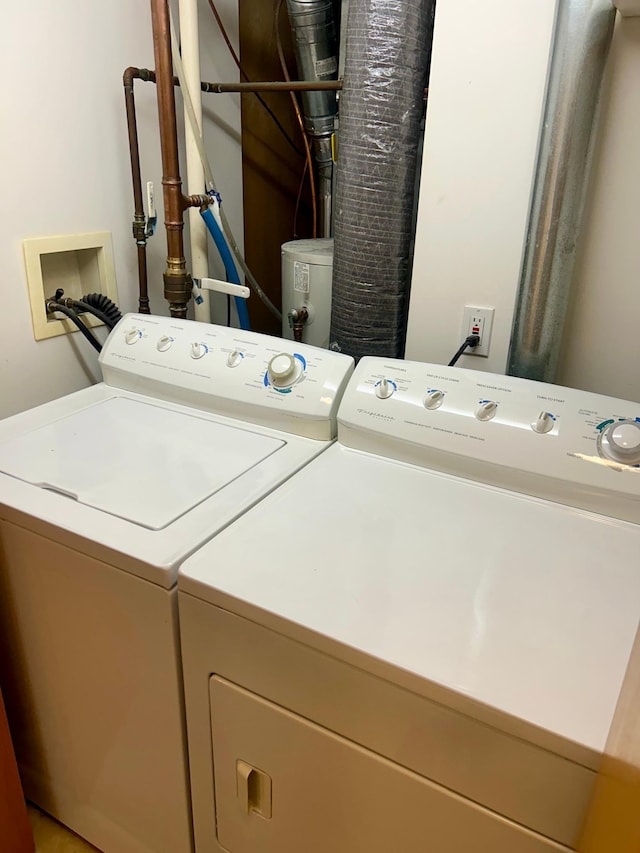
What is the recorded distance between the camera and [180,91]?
156 centimetres

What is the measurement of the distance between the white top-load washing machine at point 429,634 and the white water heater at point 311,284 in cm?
56

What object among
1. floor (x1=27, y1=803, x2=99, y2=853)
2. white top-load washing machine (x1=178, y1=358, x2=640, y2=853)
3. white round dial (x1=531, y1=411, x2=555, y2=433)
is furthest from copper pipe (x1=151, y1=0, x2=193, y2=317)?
floor (x1=27, y1=803, x2=99, y2=853)

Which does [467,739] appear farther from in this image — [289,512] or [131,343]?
[131,343]

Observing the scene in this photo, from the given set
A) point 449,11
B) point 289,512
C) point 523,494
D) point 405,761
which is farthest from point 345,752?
point 449,11

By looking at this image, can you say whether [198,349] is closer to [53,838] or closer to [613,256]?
[613,256]

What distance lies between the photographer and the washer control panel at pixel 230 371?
118cm

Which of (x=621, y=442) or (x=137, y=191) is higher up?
(x=137, y=191)

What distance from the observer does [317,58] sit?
64.4 inches

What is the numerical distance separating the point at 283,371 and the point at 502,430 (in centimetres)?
43

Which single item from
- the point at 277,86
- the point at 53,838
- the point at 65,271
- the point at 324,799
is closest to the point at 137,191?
the point at 65,271

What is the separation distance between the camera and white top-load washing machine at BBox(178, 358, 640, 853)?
0.64 m

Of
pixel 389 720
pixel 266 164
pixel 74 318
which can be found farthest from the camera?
pixel 266 164

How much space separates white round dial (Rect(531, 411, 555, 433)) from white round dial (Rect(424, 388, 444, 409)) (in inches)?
6.4

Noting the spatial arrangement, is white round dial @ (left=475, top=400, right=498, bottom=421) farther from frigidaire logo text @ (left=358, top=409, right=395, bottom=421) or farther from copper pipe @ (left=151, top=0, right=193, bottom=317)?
copper pipe @ (left=151, top=0, right=193, bottom=317)
